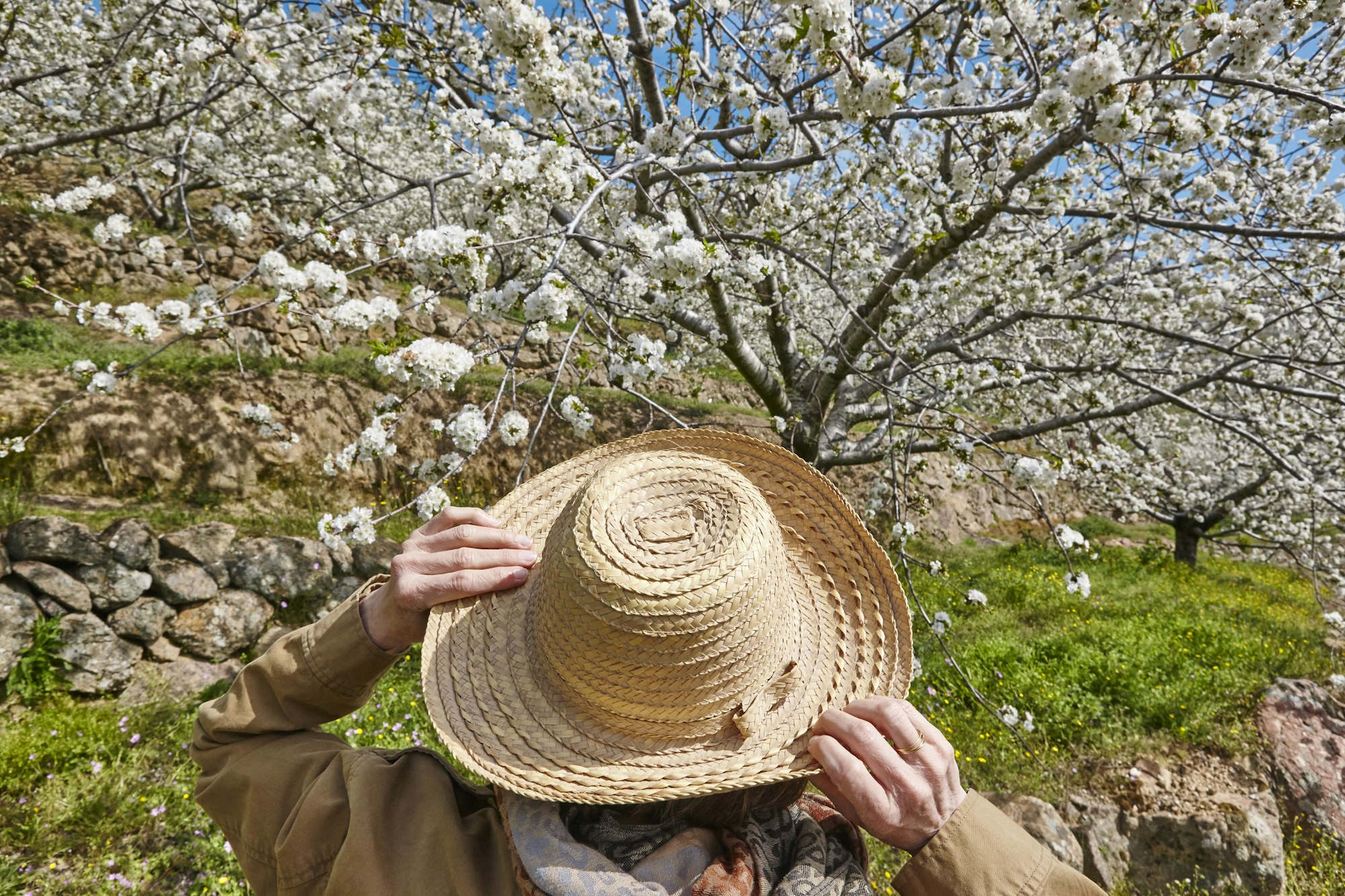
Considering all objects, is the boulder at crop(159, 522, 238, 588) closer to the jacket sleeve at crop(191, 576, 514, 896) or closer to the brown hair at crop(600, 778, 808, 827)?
the jacket sleeve at crop(191, 576, 514, 896)

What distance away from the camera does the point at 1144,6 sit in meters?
2.23

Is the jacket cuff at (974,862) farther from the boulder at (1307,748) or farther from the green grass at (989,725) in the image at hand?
the boulder at (1307,748)

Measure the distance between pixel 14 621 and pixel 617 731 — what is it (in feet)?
16.6

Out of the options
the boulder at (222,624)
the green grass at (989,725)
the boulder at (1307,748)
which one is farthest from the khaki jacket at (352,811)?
the boulder at (1307,748)

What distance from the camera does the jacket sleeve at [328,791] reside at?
1053 millimetres

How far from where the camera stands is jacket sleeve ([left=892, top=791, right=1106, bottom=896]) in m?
0.97

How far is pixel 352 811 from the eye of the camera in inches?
41.6

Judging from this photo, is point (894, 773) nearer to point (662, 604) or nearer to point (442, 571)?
point (662, 604)

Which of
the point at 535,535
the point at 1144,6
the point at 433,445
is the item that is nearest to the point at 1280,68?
the point at 1144,6

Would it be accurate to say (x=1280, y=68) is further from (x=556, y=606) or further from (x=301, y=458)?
(x=301, y=458)

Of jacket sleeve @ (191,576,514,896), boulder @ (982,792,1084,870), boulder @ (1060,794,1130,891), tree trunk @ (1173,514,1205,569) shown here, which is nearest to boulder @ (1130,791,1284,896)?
boulder @ (1060,794,1130,891)

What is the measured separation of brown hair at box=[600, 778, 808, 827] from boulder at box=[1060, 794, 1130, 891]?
3.46 m

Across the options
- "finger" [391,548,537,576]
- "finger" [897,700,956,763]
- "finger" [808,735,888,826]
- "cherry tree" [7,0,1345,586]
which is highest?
"cherry tree" [7,0,1345,586]

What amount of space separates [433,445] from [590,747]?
7.14 m
